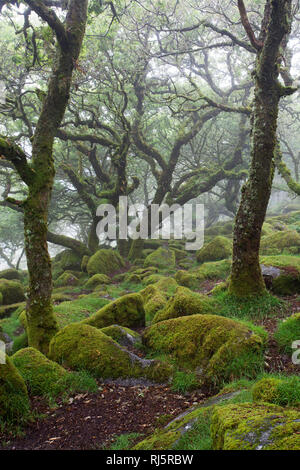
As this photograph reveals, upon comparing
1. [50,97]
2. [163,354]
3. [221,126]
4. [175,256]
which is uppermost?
[221,126]

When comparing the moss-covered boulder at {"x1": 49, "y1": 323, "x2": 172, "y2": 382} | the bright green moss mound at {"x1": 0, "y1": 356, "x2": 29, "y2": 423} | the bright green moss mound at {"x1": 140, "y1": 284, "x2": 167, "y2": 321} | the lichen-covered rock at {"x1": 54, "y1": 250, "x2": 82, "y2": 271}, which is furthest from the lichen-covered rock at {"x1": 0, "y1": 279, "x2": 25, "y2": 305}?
the bright green moss mound at {"x1": 0, "y1": 356, "x2": 29, "y2": 423}

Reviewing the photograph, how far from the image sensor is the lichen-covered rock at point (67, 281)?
54.9ft

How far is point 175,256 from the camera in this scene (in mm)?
19078

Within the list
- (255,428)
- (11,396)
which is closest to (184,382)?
(11,396)

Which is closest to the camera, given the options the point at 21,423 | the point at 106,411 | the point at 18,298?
the point at 21,423

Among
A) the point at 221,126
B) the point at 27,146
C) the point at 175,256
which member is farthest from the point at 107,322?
the point at 221,126

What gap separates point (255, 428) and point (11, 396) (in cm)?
335

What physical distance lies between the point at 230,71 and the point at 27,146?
1558 centimetres

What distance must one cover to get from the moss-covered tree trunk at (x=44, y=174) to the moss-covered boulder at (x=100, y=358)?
3.80ft

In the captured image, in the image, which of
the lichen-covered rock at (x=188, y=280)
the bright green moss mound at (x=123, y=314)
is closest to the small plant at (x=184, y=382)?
the bright green moss mound at (x=123, y=314)

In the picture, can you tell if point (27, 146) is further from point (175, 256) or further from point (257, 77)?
point (257, 77)

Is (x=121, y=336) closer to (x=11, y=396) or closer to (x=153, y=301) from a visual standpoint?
(x=153, y=301)

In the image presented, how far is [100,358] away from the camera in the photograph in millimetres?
5715

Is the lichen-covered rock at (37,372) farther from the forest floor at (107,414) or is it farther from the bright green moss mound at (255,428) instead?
the bright green moss mound at (255,428)
